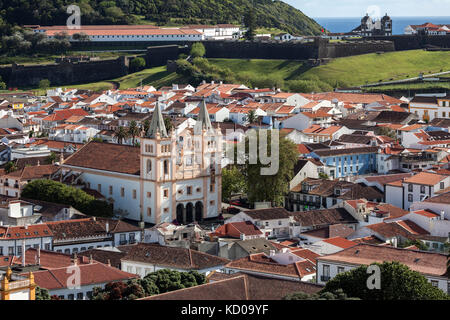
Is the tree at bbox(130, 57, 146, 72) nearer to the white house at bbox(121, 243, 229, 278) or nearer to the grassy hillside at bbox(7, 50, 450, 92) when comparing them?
the grassy hillside at bbox(7, 50, 450, 92)

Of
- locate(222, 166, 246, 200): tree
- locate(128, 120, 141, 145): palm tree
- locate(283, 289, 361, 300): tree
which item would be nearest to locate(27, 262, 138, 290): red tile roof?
locate(283, 289, 361, 300): tree

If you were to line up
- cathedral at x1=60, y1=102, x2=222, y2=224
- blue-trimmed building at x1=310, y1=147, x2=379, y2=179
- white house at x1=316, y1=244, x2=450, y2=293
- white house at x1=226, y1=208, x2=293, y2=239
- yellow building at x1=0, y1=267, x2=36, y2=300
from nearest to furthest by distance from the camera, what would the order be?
1. yellow building at x1=0, y1=267, x2=36, y2=300
2. white house at x1=316, y1=244, x2=450, y2=293
3. white house at x1=226, y1=208, x2=293, y2=239
4. cathedral at x1=60, y1=102, x2=222, y2=224
5. blue-trimmed building at x1=310, y1=147, x2=379, y2=179

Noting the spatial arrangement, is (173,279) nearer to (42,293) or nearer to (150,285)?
(150,285)

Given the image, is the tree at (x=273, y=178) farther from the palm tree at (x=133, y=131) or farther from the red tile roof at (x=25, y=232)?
the palm tree at (x=133, y=131)

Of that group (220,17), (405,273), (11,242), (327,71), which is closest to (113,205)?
(11,242)

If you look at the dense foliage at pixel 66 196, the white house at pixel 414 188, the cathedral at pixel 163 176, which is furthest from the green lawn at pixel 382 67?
the dense foliage at pixel 66 196

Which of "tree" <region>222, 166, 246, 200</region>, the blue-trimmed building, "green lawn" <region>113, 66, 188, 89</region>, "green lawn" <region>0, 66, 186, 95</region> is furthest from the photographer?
"green lawn" <region>0, 66, 186, 95</region>

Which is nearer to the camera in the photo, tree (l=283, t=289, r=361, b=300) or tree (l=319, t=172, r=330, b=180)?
tree (l=283, t=289, r=361, b=300)

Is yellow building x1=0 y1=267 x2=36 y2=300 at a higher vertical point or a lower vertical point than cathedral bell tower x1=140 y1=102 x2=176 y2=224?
higher
